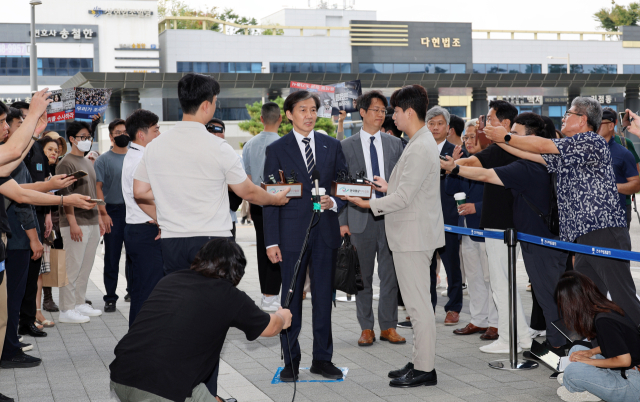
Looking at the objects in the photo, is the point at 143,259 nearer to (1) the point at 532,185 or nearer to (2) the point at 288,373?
(2) the point at 288,373

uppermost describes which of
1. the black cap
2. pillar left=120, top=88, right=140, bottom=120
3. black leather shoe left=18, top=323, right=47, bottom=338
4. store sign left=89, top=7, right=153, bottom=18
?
store sign left=89, top=7, right=153, bottom=18

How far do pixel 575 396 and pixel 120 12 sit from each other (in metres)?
55.2

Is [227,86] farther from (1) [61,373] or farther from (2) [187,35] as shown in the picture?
(2) [187,35]

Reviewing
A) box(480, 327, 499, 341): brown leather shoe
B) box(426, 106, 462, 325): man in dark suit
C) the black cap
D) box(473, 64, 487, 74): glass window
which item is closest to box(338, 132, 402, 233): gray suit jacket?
box(426, 106, 462, 325): man in dark suit

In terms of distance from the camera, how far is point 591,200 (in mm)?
5055

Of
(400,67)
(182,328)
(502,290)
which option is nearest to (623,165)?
(502,290)

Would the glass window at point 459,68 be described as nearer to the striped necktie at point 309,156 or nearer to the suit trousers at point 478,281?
the suit trousers at point 478,281

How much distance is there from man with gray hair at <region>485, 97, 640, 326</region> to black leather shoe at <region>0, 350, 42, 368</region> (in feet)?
14.3

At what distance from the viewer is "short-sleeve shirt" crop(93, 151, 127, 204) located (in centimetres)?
850

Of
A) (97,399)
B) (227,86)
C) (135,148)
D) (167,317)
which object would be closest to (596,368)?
(167,317)

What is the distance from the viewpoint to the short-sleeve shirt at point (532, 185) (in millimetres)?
5520

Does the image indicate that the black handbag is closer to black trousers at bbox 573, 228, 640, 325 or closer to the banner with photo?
black trousers at bbox 573, 228, 640, 325

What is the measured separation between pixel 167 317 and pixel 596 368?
9.66ft

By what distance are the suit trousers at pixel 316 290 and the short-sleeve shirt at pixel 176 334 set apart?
70.1 inches
